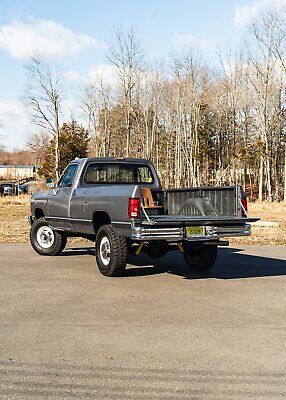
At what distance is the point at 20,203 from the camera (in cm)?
3734

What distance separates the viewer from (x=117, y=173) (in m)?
10.8

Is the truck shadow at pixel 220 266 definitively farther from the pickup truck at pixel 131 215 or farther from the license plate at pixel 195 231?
the license plate at pixel 195 231

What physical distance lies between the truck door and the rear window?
38cm

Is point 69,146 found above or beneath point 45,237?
above

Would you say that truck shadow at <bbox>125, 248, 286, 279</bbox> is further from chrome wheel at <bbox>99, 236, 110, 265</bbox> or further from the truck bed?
the truck bed

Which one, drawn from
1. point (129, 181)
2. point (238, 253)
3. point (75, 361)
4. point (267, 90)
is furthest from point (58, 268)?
point (267, 90)

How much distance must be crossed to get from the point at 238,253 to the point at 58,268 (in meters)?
4.50

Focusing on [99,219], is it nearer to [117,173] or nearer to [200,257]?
[117,173]

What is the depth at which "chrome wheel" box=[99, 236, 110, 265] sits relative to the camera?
29.8 feet

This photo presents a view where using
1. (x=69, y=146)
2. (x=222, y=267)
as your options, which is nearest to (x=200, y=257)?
(x=222, y=267)

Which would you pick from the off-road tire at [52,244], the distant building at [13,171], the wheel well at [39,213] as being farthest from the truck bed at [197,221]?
the distant building at [13,171]

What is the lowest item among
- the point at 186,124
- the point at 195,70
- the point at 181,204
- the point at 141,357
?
the point at 141,357

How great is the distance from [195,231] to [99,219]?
6.52ft

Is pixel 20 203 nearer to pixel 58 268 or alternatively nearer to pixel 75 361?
pixel 58 268
